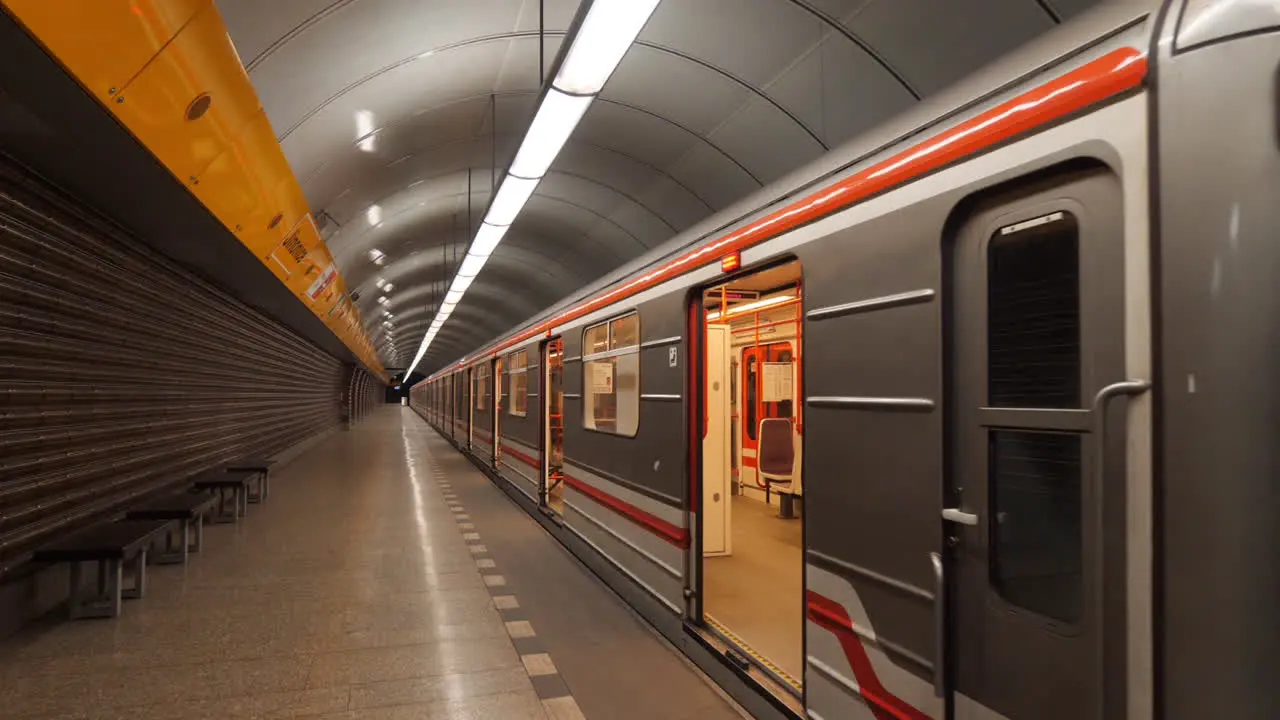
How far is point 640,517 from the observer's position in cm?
483

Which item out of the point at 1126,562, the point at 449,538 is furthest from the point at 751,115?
the point at 1126,562

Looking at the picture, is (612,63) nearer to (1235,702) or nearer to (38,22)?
(38,22)

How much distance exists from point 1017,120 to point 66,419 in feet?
18.9

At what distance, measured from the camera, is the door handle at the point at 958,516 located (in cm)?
198

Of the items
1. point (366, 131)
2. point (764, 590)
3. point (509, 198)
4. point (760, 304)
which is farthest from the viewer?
point (366, 131)

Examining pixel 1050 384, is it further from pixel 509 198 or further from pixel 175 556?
pixel 175 556

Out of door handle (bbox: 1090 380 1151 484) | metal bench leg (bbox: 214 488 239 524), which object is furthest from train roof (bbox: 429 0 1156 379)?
metal bench leg (bbox: 214 488 239 524)

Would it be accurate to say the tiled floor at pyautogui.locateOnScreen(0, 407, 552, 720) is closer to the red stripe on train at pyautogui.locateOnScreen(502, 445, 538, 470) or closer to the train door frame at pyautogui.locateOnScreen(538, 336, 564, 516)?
the train door frame at pyautogui.locateOnScreen(538, 336, 564, 516)

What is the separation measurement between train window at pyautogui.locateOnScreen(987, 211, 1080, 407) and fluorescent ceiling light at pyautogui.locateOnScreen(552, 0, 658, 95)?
5.88ft

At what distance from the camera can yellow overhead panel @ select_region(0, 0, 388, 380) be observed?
277 centimetres

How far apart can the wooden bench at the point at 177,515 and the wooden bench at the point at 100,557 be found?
2.11 feet

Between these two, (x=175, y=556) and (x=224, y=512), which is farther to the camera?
(x=224, y=512)

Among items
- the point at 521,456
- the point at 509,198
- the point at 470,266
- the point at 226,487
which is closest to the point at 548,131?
the point at 509,198

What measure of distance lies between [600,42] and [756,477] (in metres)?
6.57
